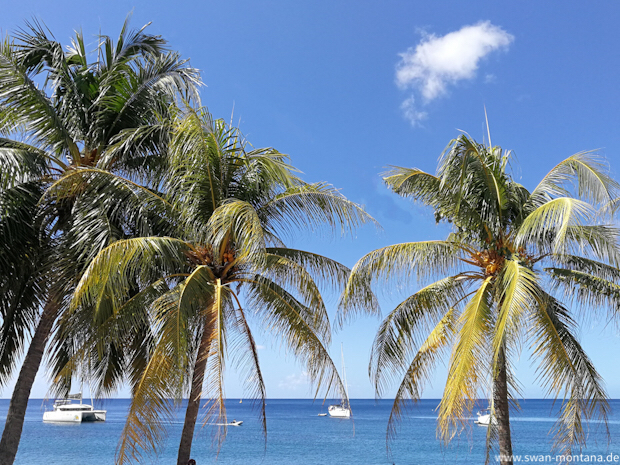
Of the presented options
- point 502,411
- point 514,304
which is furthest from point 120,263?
point 502,411

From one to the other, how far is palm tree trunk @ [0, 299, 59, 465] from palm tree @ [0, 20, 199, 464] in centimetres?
2

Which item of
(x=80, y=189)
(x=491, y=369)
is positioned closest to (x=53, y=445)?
(x=80, y=189)

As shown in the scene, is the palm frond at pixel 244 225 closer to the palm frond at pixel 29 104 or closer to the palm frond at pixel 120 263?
the palm frond at pixel 120 263

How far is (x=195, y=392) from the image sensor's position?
8.38 m

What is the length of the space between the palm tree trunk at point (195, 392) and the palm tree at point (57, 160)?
2.25m

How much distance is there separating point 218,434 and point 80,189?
4.80m

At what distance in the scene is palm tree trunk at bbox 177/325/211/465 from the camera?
312 inches

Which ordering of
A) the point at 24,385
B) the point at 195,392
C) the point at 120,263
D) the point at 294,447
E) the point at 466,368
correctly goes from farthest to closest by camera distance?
the point at 294,447 < the point at 24,385 < the point at 195,392 < the point at 466,368 < the point at 120,263

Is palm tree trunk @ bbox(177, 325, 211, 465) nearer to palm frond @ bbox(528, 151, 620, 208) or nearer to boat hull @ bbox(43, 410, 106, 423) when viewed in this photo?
palm frond @ bbox(528, 151, 620, 208)

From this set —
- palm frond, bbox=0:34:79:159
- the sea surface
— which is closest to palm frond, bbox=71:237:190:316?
palm frond, bbox=0:34:79:159

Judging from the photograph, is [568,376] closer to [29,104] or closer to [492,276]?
[492,276]

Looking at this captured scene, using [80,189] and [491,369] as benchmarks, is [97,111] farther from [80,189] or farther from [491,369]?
[491,369]

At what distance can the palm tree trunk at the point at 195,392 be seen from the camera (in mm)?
7934

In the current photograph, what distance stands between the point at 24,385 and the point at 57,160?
153 inches
